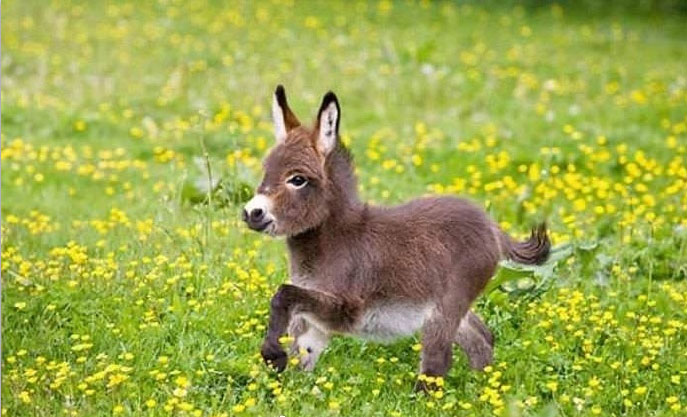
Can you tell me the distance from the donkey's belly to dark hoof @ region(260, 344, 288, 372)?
34 cm

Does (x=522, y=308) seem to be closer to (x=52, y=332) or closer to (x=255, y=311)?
(x=255, y=311)

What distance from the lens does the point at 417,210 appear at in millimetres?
6871

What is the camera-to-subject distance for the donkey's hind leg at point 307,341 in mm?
6738

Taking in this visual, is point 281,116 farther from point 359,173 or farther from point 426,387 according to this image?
point 359,173

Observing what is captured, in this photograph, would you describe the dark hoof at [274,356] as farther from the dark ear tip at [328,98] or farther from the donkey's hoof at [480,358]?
the dark ear tip at [328,98]

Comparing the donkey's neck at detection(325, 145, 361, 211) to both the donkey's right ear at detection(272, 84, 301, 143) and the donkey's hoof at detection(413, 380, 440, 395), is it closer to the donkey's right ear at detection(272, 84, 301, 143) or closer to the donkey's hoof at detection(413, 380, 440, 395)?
the donkey's right ear at detection(272, 84, 301, 143)

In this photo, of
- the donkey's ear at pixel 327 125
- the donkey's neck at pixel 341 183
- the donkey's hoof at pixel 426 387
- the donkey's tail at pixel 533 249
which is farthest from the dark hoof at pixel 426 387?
the donkey's ear at pixel 327 125

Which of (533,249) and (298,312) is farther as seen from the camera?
(533,249)

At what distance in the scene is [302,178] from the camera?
6508mm

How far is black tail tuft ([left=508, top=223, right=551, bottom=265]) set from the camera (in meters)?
7.32

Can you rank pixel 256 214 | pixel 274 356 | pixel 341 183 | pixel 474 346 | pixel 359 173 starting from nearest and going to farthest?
pixel 256 214
pixel 274 356
pixel 341 183
pixel 474 346
pixel 359 173

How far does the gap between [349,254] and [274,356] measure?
1.88 feet

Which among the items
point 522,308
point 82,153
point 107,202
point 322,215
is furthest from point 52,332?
point 82,153

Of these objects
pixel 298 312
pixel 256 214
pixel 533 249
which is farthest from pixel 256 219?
pixel 533 249
